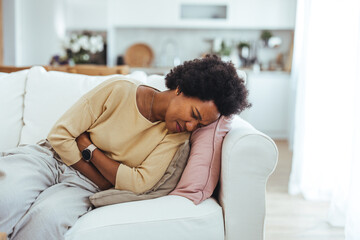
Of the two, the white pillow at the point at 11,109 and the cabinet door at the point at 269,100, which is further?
the cabinet door at the point at 269,100

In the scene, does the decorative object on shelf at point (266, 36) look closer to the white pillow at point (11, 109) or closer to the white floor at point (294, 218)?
the white floor at point (294, 218)

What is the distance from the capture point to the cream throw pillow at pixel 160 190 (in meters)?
1.45

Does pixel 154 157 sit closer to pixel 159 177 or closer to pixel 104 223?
pixel 159 177

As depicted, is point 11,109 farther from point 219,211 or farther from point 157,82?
point 219,211

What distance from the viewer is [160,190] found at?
59.6 inches

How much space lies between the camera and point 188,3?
523 cm

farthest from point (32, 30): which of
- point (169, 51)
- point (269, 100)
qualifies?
point (269, 100)

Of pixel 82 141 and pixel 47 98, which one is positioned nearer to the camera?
pixel 82 141

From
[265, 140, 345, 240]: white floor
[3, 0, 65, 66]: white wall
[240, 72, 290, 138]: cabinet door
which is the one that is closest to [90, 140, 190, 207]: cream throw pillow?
[265, 140, 345, 240]: white floor

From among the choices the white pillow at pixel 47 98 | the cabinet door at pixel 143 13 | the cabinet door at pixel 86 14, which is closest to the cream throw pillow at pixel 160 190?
the white pillow at pixel 47 98

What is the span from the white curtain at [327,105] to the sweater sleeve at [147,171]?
4.44 feet

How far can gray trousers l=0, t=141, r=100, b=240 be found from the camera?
1.25m

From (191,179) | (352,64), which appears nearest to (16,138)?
(191,179)

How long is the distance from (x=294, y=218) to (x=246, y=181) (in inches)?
50.3
